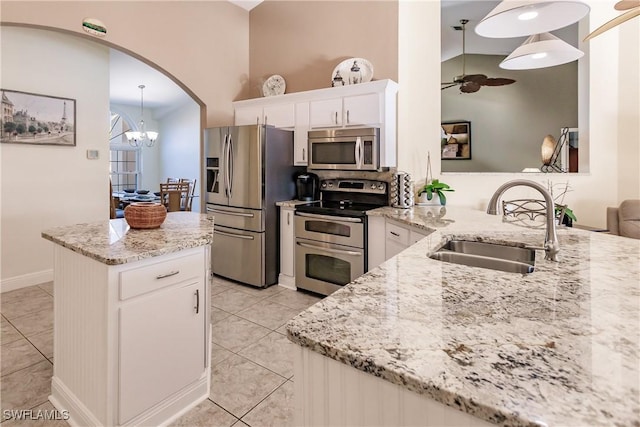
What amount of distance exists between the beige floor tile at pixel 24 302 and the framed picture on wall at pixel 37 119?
1486mm

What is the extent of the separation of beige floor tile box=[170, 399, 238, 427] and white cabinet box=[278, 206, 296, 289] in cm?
185

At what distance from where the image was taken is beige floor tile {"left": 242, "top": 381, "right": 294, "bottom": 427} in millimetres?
1689

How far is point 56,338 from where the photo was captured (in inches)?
70.9

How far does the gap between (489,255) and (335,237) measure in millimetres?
1701

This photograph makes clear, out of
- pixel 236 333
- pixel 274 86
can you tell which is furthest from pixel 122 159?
pixel 236 333

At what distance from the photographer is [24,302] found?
3145 millimetres

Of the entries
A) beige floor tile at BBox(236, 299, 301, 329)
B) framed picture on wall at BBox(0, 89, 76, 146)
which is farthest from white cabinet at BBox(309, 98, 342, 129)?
framed picture on wall at BBox(0, 89, 76, 146)

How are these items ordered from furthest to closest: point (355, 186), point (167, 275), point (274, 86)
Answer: point (274, 86), point (355, 186), point (167, 275)

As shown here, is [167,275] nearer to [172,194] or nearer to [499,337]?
[499,337]

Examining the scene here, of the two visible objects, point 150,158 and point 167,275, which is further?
point 150,158

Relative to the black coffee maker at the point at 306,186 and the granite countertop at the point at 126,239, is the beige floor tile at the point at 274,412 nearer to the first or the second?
the granite countertop at the point at 126,239

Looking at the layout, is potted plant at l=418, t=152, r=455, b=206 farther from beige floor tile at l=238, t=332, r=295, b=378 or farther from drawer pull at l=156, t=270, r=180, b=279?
drawer pull at l=156, t=270, r=180, b=279

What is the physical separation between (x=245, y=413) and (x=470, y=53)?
588 centimetres

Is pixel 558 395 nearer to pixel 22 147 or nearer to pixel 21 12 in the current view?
pixel 21 12
